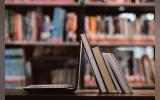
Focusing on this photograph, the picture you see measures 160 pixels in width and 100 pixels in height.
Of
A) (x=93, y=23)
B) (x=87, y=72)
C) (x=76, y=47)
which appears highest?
(x=93, y=23)

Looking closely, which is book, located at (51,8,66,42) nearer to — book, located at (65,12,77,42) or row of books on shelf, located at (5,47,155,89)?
book, located at (65,12,77,42)

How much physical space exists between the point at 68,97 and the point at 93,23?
2.35m

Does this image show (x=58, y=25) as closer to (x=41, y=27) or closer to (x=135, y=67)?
(x=41, y=27)

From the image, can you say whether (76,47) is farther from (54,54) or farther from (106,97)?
(106,97)

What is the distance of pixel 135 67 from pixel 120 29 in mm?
391

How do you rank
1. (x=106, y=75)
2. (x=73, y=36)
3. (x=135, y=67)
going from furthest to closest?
(x=135, y=67), (x=73, y=36), (x=106, y=75)

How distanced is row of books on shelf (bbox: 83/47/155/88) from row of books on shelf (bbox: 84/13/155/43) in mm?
168

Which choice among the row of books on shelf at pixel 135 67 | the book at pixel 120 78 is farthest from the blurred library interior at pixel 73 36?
the book at pixel 120 78

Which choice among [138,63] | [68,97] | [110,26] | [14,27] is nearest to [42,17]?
[14,27]

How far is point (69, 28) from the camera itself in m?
3.58

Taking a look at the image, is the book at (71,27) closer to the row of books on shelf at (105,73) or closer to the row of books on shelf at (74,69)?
the row of books on shelf at (74,69)

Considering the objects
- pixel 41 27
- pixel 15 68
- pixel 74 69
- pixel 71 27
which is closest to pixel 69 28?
pixel 71 27

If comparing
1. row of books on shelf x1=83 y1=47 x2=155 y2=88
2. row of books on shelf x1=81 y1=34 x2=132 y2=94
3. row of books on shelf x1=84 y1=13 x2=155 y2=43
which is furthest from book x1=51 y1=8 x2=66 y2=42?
row of books on shelf x1=81 y1=34 x2=132 y2=94

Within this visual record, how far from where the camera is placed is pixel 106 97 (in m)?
1.30
